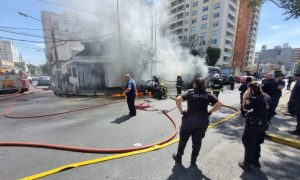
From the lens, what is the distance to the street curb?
3.55 meters

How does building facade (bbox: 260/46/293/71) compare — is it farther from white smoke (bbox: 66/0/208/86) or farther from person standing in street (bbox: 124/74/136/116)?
person standing in street (bbox: 124/74/136/116)

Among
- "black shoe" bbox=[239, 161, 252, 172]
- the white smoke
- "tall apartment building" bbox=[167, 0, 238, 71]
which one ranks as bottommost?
"black shoe" bbox=[239, 161, 252, 172]

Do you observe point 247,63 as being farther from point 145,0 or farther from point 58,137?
point 58,137

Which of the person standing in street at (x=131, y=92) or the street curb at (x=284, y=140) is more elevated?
the person standing in street at (x=131, y=92)

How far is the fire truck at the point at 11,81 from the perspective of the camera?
1197 centimetres

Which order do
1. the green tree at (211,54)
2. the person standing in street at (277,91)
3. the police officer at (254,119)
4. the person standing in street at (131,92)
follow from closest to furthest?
the police officer at (254,119) → the person standing in street at (277,91) → the person standing in street at (131,92) → the green tree at (211,54)

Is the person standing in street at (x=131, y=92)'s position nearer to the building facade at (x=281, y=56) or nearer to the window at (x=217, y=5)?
the window at (x=217, y=5)

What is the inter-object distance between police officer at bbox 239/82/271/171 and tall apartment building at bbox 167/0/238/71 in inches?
1571

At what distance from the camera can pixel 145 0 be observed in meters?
16.5

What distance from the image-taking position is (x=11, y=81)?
1226 cm

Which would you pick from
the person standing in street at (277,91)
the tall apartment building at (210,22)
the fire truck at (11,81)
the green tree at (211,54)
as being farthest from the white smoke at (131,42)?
the tall apartment building at (210,22)

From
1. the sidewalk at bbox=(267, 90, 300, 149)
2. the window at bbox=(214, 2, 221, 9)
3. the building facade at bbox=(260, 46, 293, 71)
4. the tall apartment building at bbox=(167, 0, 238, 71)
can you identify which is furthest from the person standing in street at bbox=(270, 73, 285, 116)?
the building facade at bbox=(260, 46, 293, 71)

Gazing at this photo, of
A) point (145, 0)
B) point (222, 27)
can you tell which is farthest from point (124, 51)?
point (222, 27)

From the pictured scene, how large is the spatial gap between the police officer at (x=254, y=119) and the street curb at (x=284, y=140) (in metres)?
1.61
